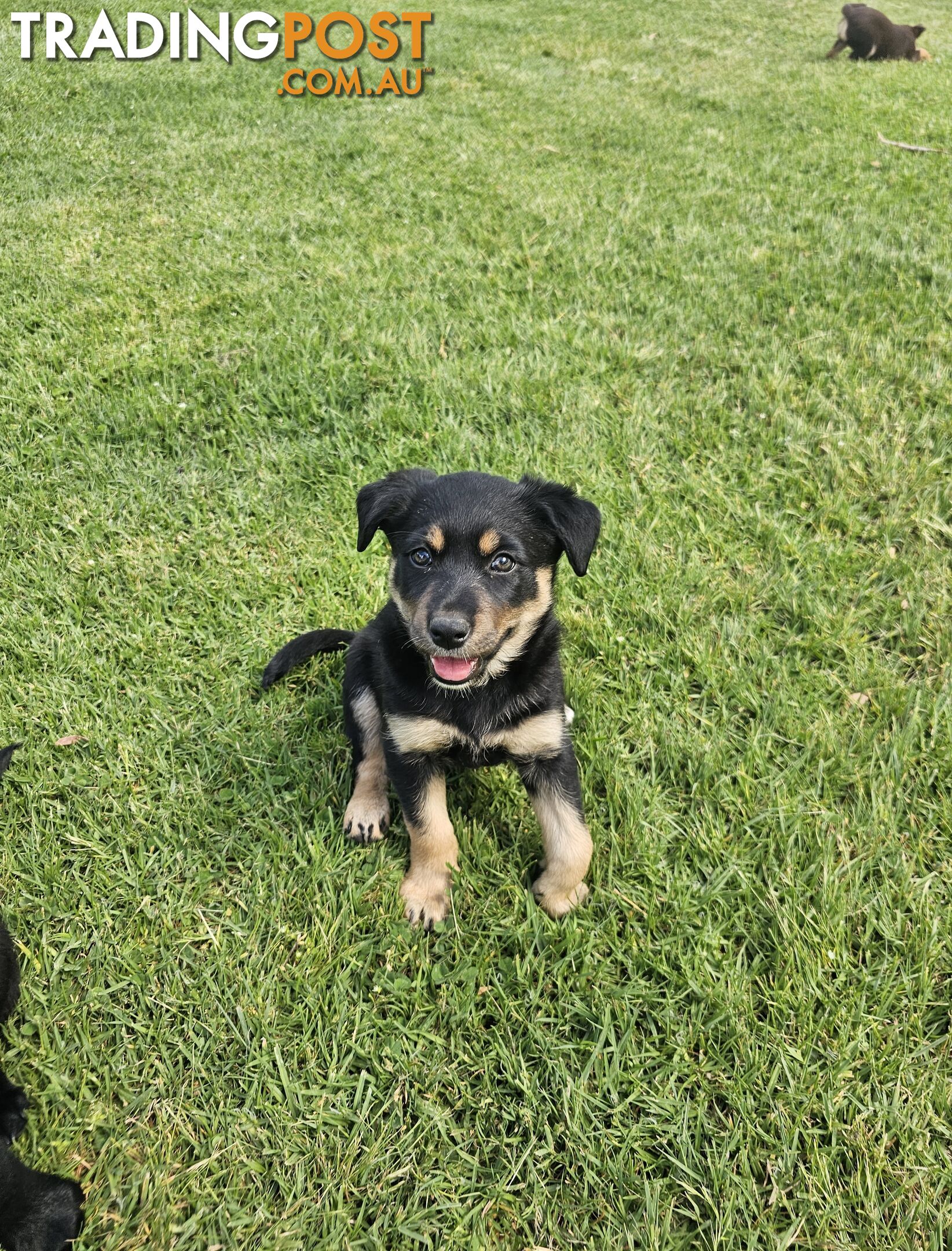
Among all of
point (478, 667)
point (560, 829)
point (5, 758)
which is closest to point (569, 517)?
point (478, 667)

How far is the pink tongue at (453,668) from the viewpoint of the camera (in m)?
2.16

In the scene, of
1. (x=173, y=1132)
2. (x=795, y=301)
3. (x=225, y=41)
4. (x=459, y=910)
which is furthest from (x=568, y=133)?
(x=173, y=1132)

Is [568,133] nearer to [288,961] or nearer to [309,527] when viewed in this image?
[309,527]

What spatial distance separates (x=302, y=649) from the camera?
2967 mm

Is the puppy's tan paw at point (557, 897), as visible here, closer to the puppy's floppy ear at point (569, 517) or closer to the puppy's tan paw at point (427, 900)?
the puppy's tan paw at point (427, 900)

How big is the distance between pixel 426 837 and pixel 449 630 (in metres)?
0.70

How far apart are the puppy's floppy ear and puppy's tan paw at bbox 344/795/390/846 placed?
1.07m

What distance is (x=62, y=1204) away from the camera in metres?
1.81

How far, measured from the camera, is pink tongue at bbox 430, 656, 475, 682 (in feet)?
7.08

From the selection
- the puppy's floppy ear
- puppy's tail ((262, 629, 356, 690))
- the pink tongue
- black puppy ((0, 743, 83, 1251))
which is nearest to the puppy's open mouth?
the pink tongue

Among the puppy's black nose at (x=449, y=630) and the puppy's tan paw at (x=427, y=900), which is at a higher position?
the puppy's black nose at (x=449, y=630)

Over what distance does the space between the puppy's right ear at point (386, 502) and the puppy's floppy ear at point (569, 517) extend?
1.20 feet

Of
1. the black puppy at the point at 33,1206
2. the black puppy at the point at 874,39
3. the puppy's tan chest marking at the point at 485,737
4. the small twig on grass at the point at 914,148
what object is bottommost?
the black puppy at the point at 33,1206

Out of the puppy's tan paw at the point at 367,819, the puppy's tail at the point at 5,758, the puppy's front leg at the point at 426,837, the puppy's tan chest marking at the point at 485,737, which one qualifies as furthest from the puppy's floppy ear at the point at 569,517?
the puppy's tail at the point at 5,758
